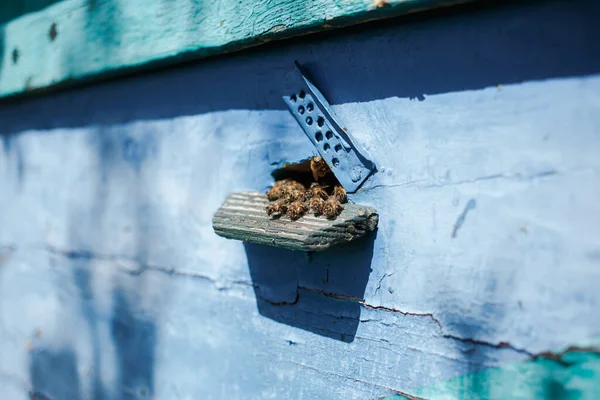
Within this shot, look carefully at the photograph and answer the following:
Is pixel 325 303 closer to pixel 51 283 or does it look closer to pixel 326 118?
pixel 326 118

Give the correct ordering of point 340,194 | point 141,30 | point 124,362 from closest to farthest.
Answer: point 340,194, point 141,30, point 124,362

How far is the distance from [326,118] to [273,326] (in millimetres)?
734

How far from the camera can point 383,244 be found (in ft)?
4.63

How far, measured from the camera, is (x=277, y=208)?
4.68 feet

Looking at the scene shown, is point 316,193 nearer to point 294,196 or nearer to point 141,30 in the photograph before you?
point 294,196

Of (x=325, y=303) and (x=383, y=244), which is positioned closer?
(x=383, y=244)

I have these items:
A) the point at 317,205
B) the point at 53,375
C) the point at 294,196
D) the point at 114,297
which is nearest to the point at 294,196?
the point at 294,196

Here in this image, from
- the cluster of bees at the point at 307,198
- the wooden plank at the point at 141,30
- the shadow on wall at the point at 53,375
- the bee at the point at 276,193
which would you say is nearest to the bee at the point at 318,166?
the cluster of bees at the point at 307,198

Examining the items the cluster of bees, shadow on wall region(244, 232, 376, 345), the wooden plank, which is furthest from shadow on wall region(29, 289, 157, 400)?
the wooden plank

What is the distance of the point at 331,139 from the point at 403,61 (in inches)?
11.9

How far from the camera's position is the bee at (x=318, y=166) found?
1.50m

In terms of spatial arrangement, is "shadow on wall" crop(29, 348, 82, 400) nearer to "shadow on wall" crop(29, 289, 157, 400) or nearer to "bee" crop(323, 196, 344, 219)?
"shadow on wall" crop(29, 289, 157, 400)

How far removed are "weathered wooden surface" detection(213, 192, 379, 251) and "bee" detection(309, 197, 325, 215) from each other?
0.06ft

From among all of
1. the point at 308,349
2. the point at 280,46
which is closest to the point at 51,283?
the point at 308,349
